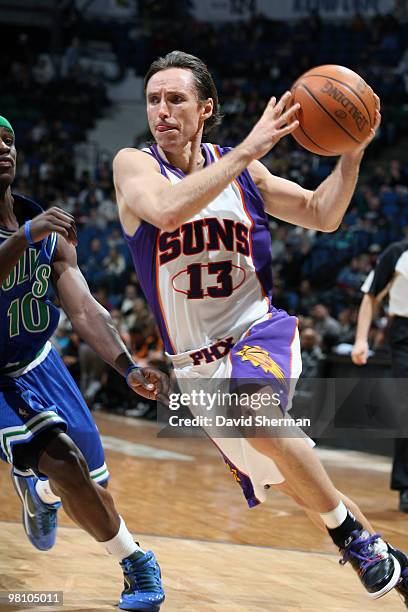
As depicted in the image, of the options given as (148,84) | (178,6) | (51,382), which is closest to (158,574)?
(51,382)

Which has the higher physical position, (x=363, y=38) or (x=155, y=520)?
(x=363, y=38)

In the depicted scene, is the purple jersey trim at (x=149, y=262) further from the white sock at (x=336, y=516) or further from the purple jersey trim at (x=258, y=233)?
the white sock at (x=336, y=516)

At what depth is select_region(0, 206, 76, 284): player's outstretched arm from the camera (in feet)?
10.9

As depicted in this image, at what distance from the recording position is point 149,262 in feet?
11.4

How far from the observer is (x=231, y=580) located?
4.17m

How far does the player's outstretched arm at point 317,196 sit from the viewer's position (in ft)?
11.6

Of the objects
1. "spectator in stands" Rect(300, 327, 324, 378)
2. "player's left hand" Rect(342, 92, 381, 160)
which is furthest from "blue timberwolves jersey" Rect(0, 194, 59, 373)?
"spectator in stands" Rect(300, 327, 324, 378)

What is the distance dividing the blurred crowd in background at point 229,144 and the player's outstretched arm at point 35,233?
249 inches

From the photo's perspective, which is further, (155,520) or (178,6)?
(178,6)

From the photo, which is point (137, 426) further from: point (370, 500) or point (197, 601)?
point (197, 601)

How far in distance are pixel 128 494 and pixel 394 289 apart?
2.33m

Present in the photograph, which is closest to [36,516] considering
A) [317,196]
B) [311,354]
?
[317,196]

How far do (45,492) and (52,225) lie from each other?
1398 mm

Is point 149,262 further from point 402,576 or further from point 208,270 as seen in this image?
point 402,576
